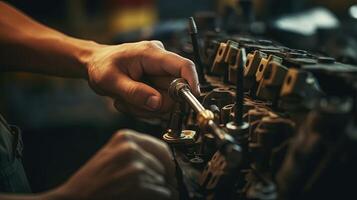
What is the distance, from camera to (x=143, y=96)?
1.37 metres

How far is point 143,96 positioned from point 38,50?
599 mm

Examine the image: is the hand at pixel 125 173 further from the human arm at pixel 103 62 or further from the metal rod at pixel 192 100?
the human arm at pixel 103 62

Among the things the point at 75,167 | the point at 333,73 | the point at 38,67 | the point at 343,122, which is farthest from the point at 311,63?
the point at 75,167

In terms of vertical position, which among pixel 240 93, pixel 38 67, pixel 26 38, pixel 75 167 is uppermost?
pixel 240 93

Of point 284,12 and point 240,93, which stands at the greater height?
point 240,93

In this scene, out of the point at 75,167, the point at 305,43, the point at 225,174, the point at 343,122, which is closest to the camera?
the point at 343,122

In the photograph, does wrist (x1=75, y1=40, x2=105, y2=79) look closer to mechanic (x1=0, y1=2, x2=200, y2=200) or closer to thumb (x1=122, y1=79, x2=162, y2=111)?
mechanic (x1=0, y1=2, x2=200, y2=200)

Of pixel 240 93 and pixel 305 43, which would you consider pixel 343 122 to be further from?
Result: pixel 305 43

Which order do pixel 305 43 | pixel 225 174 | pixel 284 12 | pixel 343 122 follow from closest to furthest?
pixel 343 122 < pixel 225 174 < pixel 305 43 < pixel 284 12

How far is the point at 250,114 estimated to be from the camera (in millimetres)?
1056

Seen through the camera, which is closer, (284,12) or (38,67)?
(38,67)

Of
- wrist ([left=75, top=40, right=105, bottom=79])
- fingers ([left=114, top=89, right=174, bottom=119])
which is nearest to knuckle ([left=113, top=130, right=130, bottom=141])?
fingers ([left=114, top=89, right=174, bottom=119])

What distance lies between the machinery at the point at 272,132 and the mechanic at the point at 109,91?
0.11 metres

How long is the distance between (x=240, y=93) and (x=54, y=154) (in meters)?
3.24
